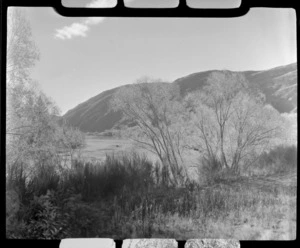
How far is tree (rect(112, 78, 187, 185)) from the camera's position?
2590 mm

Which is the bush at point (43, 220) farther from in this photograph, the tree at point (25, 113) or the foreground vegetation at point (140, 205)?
the tree at point (25, 113)

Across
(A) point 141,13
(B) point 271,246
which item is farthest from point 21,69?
(B) point 271,246

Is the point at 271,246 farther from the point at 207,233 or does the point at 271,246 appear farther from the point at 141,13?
the point at 141,13

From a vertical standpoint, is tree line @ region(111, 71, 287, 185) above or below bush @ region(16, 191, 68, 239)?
above

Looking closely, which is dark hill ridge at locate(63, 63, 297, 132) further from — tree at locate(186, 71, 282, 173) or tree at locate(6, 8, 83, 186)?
tree at locate(6, 8, 83, 186)

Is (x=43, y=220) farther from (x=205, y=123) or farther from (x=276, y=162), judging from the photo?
(x=276, y=162)

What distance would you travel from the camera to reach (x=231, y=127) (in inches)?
A: 102

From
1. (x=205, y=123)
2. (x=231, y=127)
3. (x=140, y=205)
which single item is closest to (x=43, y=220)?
(x=140, y=205)

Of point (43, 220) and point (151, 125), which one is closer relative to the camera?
point (43, 220)

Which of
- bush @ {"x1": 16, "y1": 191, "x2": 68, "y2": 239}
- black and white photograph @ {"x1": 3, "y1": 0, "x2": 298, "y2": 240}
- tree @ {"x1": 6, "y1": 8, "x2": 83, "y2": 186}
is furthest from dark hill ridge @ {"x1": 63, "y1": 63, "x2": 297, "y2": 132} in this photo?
bush @ {"x1": 16, "y1": 191, "x2": 68, "y2": 239}

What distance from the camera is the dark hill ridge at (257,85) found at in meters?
2.56

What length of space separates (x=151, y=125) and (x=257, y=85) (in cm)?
74

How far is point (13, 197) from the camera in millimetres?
2523

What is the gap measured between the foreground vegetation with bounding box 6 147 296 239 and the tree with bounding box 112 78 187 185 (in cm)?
13
